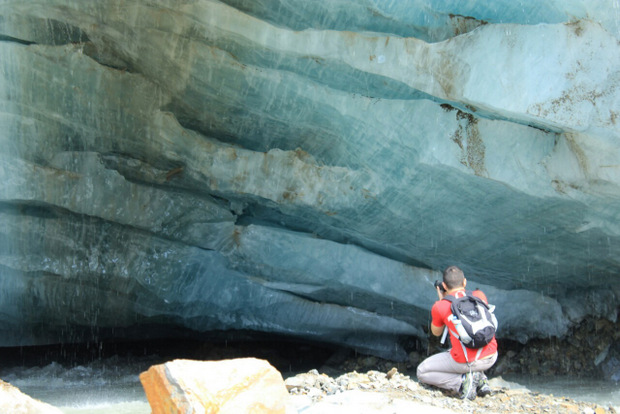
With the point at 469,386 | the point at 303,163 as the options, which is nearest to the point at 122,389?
the point at 303,163

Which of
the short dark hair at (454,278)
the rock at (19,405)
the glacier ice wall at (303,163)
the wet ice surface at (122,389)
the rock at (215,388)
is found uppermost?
the glacier ice wall at (303,163)

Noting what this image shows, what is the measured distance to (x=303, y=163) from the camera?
5234 mm

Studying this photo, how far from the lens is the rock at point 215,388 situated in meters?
2.41

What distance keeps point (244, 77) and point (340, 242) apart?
188 cm

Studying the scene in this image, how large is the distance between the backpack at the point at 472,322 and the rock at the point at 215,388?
1271 millimetres

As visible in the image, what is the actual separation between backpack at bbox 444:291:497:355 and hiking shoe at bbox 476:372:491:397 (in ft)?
1.04

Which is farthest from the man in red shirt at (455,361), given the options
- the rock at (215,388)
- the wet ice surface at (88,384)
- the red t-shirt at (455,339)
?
the wet ice surface at (88,384)

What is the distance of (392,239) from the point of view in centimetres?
561

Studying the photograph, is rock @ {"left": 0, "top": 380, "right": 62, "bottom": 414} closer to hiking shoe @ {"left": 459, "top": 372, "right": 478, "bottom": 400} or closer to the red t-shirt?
the red t-shirt

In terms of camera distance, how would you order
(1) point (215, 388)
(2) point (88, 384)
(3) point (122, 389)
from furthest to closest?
1. (2) point (88, 384)
2. (3) point (122, 389)
3. (1) point (215, 388)

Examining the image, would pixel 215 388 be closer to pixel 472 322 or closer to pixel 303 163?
pixel 472 322

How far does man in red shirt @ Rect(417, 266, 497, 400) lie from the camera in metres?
3.57

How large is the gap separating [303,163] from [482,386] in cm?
243

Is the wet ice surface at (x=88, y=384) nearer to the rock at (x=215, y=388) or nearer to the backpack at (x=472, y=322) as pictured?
the rock at (x=215, y=388)
